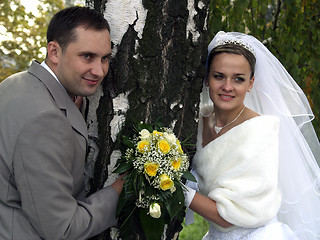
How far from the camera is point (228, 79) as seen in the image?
2760 mm

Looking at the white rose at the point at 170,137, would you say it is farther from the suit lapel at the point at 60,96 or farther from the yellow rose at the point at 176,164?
the suit lapel at the point at 60,96

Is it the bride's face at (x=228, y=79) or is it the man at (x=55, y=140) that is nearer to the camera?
the man at (x=55, y=140)

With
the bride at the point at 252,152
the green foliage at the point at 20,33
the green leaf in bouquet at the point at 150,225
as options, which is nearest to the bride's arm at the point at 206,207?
the bride at the point at 252,152

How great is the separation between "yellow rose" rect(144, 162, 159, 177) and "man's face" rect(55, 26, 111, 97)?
→ 0.55 meters

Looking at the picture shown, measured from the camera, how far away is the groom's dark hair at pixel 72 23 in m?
2.17

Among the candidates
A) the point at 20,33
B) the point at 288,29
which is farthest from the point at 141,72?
the point at 20,33

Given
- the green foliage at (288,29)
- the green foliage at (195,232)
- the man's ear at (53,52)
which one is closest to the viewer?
the man's ear at (53,52)

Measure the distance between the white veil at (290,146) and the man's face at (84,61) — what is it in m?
0.98

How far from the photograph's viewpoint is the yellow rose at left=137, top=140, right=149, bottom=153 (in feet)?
6.99

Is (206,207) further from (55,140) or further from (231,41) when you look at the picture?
(231,41)

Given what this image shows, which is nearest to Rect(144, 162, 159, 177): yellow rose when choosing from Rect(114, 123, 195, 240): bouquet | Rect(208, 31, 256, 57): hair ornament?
Rect(114, 123, 195, 240): bouquet

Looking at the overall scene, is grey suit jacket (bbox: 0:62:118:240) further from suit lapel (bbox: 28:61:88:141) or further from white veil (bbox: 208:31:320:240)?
white veil (bbox: 208:31:320:240)

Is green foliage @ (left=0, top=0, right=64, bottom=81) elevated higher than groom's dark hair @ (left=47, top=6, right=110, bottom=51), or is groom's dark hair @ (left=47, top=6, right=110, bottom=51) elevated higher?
groom's dark hair @ (left=47, top=6, right=110, bottom=51)

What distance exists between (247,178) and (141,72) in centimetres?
96
